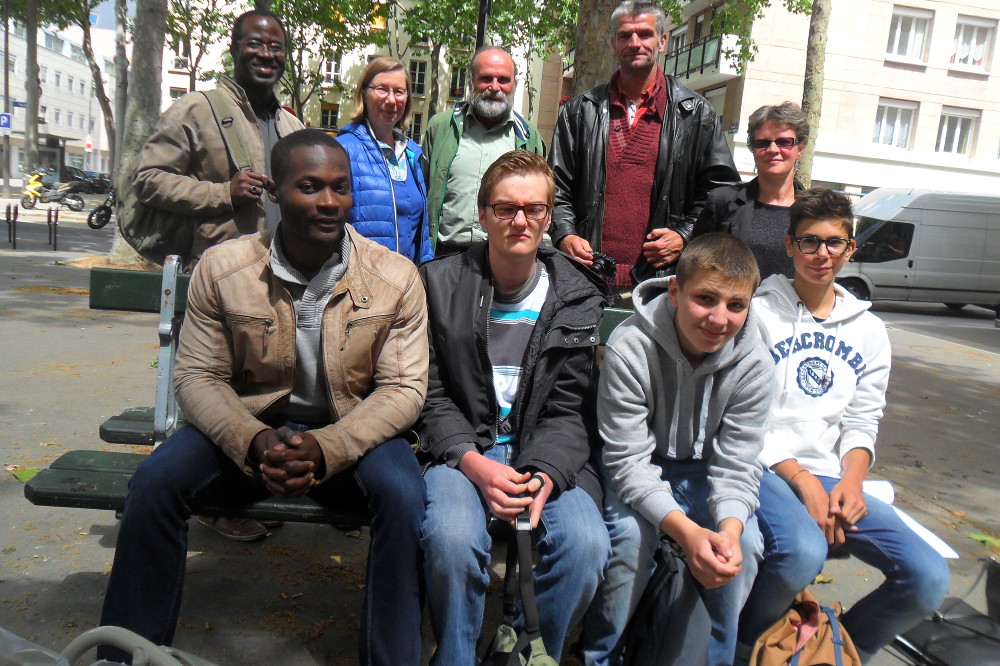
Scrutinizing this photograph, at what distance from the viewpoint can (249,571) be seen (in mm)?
3445

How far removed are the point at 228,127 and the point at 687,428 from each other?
2.35m

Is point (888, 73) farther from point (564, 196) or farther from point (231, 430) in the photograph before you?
point (231, 430)

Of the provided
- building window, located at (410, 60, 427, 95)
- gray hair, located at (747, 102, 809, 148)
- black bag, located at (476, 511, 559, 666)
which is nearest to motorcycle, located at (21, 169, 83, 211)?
building window, located at (410, 60, 427, 95)

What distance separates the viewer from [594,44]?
7281 millimetres

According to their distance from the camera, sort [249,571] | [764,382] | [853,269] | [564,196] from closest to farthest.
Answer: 1. [764,382]
2. [249,571]
3. [564,196]
4. [853,269]

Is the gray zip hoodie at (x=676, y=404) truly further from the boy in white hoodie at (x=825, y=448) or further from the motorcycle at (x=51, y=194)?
the motorcycle at (x=51, y=194)

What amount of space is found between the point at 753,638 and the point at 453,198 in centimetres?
261

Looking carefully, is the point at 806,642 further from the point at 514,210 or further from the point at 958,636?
the point at 514,210

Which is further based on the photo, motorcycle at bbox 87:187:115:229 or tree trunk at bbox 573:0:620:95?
motorcycle at bbox 87:187:115:229

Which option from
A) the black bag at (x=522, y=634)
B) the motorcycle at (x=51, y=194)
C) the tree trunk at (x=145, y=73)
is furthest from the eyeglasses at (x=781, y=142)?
the motorcycle at (x=51, y=194)

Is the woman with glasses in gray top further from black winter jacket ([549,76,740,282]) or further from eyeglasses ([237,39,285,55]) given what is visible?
eyeglasses ([237,39,285,55])

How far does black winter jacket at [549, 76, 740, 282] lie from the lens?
3818mm

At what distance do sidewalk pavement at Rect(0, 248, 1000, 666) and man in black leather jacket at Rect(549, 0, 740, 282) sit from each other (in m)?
1.81

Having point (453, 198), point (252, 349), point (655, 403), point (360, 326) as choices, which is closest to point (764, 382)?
point (655, 403)
